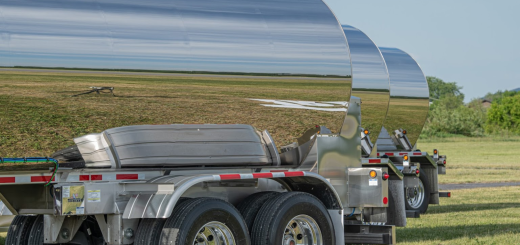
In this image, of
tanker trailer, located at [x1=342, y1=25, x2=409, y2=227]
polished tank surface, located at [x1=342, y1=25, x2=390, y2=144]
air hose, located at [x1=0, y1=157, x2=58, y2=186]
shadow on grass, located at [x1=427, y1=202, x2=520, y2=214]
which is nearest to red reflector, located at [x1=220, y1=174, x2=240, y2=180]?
air hose, located at [x1=0, y1=157, x2=58, y2=186]

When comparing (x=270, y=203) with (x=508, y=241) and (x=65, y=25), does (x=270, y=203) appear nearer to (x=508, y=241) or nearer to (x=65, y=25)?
(x=65, y=25)

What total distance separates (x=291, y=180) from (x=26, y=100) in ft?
9.68

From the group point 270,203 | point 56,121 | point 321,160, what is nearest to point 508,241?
point 321,160

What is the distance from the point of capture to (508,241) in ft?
34.7

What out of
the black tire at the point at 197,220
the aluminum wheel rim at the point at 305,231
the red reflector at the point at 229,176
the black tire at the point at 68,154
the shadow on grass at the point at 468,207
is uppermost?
the black tire at the point at 68,154

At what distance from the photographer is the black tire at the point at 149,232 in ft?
22.3

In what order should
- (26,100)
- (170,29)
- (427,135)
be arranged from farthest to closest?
(427,135) → (170,29) → (26,100)

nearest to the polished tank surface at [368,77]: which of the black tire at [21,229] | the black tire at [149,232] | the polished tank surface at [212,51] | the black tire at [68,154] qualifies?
the polished tank surface at [212,51]

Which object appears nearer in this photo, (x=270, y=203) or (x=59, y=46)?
(x=59, y=46)

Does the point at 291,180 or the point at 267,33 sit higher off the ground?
the point at 267,33

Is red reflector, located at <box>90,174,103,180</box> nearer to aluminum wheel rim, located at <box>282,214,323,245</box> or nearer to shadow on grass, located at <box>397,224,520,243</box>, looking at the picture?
aluminum wheel rim, located at <box>282,214,323,245</box>

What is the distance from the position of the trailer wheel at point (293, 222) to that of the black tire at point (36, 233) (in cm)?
205

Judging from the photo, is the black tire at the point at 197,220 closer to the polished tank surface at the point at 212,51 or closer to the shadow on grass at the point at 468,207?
→ the polished tank surface at the point at 212,51

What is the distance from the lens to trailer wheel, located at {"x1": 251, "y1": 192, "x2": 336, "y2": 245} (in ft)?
25.0
